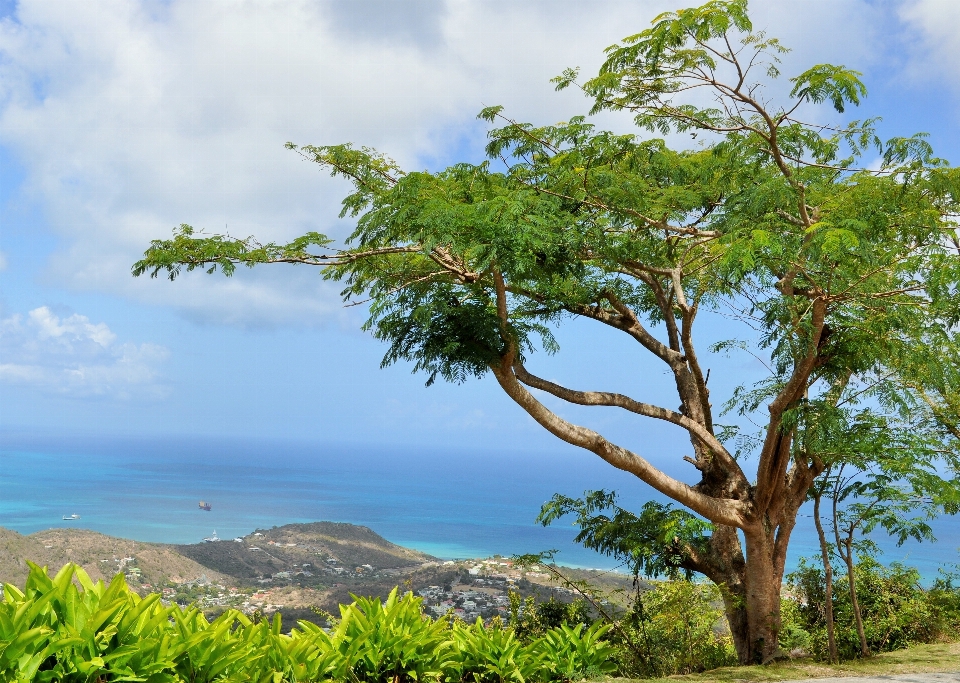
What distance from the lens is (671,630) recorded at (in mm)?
7941

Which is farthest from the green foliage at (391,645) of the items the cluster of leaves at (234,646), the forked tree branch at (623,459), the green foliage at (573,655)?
the forked tree branch at (623,459)

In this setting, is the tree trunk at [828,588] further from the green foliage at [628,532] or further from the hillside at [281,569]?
the hillside at [281,569]

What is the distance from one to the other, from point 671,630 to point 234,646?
16.7ft

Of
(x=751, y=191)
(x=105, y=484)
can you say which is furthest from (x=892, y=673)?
(x=105, y=484)

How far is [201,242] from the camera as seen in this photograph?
653 centimetres

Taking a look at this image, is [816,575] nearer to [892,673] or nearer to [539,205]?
[892,673]

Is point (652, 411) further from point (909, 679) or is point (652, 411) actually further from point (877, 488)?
point (909, 679)

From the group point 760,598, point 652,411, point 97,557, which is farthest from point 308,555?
point 760,598

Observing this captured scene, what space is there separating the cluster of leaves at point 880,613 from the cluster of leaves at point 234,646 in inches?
156

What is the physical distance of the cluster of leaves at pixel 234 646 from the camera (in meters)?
3.69

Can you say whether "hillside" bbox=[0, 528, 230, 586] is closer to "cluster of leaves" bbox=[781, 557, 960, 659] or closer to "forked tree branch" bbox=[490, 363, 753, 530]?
"forked tree branch" bbox=[490, 363, 753, 530]

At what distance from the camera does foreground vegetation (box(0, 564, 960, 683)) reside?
12.2ft

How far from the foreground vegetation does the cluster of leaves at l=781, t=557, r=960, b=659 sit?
5.64 feet

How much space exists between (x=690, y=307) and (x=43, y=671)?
7.32m
